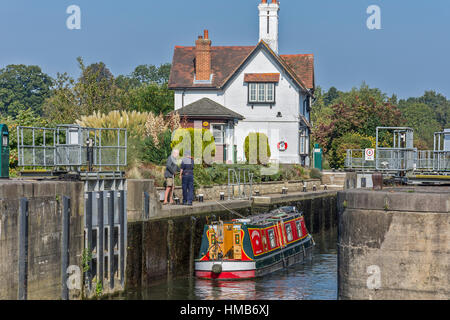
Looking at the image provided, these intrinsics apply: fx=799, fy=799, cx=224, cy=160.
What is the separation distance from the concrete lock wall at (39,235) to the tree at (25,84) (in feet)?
310

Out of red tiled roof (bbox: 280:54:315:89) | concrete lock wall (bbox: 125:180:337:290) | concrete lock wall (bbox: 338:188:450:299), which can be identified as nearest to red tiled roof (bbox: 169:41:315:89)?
red tiled roof (bbox: 280:54:315:89)

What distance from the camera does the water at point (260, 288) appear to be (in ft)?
80.5

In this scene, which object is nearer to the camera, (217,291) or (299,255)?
(217,291)

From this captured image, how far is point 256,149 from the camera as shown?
163 feet

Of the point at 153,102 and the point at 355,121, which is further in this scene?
the point at 355,121

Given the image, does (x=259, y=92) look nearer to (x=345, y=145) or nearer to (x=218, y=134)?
(x=218, y=134)

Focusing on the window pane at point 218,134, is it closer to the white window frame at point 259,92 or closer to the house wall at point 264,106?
the house wall at point 264,106

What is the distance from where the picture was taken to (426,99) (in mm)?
176000

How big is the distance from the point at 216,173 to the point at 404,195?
2105cm

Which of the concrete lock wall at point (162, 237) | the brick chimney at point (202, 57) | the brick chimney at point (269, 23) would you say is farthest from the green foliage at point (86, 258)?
the brick chimney at point (269, 23)

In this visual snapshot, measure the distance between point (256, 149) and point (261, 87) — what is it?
6242mm

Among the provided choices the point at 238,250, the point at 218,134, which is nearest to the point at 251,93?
the point at 218,134
